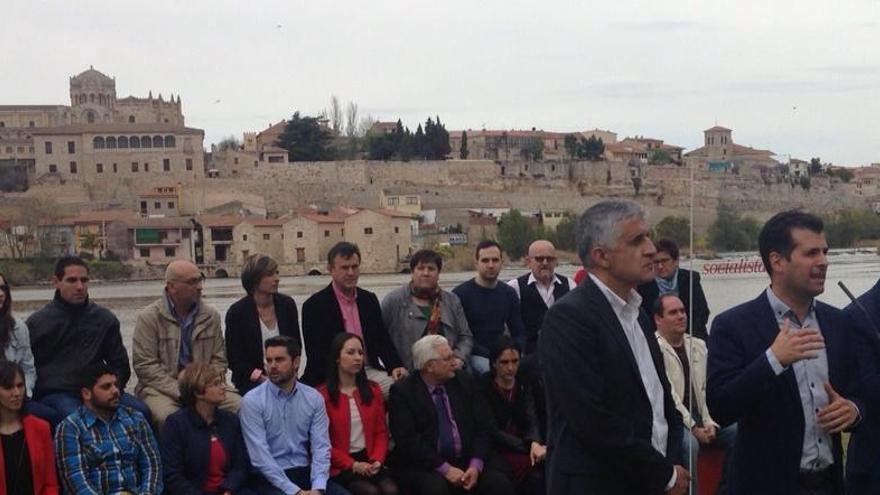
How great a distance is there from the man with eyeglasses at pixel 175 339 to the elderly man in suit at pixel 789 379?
8.76 ft

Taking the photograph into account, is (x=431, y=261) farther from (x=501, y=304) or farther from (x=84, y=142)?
(x=84, y=142)

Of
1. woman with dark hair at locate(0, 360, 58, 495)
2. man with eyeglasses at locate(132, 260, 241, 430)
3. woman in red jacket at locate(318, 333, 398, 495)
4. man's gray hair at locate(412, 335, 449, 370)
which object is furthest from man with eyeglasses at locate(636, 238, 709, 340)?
woman with dark hair at locate(0, 360, 58, 495)

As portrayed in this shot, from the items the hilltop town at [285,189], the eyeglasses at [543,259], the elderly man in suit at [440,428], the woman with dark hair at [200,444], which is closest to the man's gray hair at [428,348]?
the elderly man in suit at [440,428]

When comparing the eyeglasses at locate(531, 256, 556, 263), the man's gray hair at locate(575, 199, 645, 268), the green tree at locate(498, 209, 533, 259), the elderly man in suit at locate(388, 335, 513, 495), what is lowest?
the green tree at locate(498, 209, 533, 259)

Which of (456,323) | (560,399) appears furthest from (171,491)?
(560,399)

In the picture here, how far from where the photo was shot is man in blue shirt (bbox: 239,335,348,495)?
15.2 feet

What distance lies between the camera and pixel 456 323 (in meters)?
5.45

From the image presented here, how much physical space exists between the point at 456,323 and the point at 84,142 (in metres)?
67.0

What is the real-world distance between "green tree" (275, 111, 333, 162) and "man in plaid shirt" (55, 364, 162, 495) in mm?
67113

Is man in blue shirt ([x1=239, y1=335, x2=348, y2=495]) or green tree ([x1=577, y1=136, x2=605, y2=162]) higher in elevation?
green tree ([x1=577, y1=136, x2=605, y2=162])

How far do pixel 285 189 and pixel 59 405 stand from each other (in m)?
61.8

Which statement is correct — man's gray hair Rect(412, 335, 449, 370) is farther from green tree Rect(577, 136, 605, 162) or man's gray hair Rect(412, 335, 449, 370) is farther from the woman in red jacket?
green tree Rect(577, 136, 605, 162)

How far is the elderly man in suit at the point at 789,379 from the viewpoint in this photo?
2826 mm

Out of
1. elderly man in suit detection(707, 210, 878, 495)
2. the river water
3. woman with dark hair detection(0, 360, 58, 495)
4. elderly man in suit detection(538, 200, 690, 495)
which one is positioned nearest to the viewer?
elderly man in suit detection(538, 200, 690, 495)
